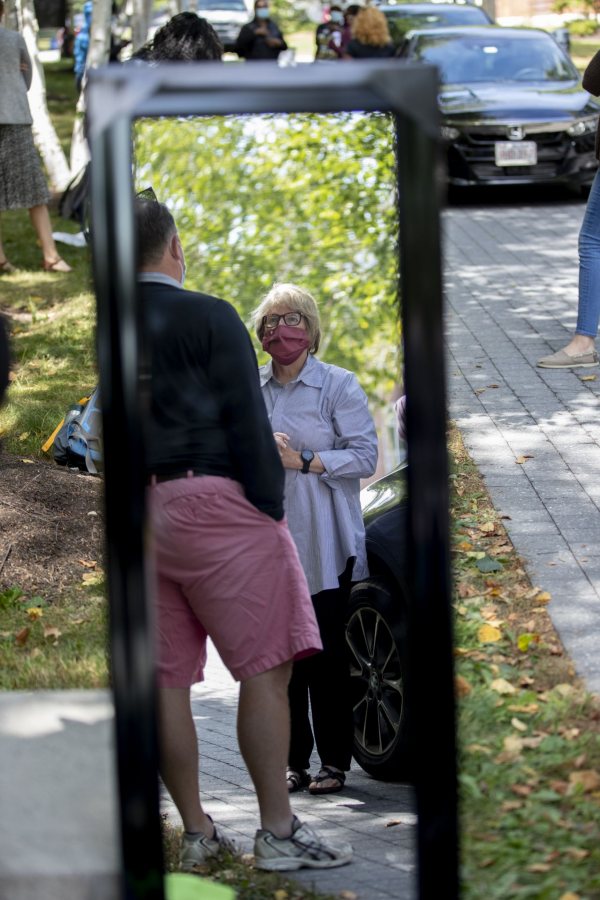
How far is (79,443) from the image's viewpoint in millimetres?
7910

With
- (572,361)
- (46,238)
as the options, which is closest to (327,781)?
(572,361)

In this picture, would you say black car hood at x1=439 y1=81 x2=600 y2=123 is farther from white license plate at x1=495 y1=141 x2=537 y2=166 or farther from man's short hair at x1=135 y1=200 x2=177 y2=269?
man's short hair at x1=135 y1=200 x2=177 y2=269

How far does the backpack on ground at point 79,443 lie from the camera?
25.8 feet

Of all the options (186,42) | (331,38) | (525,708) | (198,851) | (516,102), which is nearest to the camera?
(198,851)

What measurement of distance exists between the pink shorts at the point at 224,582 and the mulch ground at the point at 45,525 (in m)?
2.42

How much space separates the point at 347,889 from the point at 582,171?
11455 millimetres

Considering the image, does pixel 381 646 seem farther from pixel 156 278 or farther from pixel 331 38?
pixel 331 38

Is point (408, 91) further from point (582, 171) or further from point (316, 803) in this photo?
point (582, 171)

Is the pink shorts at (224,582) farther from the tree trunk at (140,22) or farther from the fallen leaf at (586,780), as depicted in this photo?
the tree trunk at (140,22)

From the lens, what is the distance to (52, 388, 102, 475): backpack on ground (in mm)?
7861

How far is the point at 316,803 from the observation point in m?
5.46

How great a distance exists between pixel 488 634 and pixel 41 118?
10267 millimetres

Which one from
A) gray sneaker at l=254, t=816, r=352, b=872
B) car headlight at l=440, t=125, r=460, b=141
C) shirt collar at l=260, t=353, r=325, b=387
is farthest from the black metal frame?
car headlight at l=440, t=125, r=460, b=141

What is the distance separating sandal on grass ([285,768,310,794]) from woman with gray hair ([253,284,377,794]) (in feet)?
2.03
